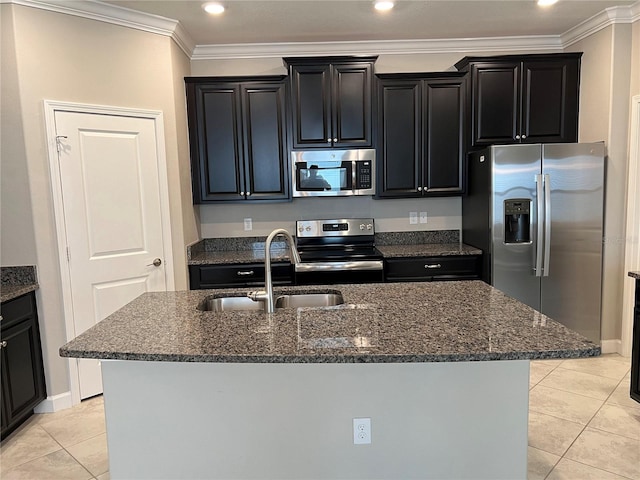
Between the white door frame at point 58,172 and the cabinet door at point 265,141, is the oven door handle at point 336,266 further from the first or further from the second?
the white door frame at point 58,172

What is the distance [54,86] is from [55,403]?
2.12 metres

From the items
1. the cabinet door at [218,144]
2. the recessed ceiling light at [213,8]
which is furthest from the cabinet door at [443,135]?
the recessed ceiling light at [213,8]

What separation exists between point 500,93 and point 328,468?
333 centimetres

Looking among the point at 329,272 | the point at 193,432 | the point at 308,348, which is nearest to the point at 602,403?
the point at 329,272

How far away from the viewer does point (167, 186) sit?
130 inches

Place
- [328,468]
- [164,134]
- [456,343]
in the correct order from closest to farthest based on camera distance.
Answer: [456,343], [328,468], [164,134]

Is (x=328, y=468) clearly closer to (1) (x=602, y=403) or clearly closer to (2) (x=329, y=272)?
(2) (x=329, y=272)

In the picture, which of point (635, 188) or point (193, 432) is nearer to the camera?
point (193, 432)

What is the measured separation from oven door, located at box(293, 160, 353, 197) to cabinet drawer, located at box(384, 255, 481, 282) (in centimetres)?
78

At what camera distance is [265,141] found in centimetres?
374

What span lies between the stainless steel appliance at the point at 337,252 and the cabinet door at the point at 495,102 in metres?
1.29

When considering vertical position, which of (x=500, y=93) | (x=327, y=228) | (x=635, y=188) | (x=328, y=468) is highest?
(x=500, y=93)

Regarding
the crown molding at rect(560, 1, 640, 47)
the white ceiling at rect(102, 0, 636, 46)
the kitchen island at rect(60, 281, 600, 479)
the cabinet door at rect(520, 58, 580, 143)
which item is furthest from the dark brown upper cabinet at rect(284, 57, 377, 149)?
the kitchen island at rect(60, 281, 600, 479)

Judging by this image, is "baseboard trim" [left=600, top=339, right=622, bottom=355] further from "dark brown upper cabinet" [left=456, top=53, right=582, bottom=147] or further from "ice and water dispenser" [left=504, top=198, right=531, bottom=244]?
"dark brown upper cabinet" [left=456, top=53, right=582, bottom=147]
